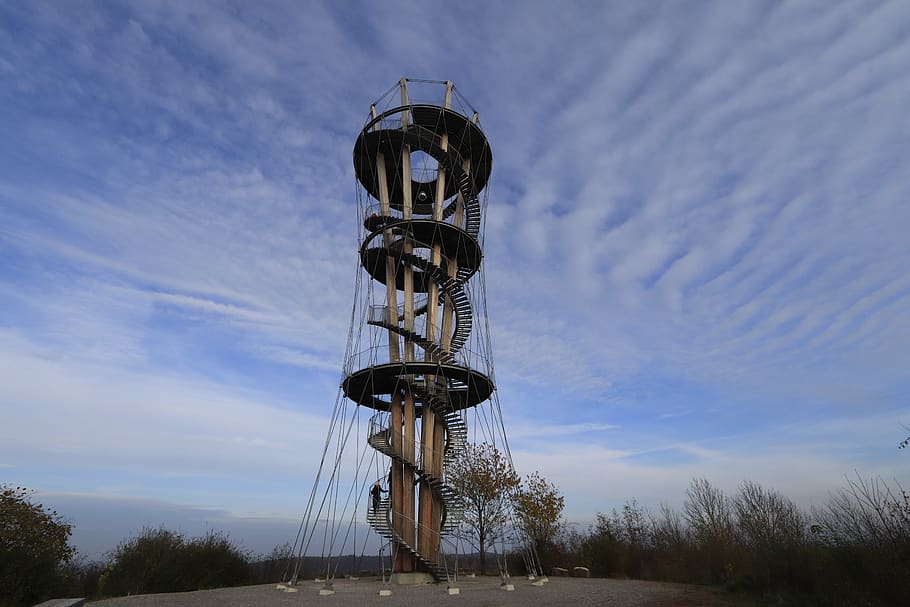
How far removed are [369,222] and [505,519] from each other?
16882 millimetres

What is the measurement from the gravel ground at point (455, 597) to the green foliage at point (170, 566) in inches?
70.9

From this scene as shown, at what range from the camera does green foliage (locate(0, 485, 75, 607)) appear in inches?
475

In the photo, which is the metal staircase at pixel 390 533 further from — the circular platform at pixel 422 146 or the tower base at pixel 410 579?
the circular platform at pixel 422 146

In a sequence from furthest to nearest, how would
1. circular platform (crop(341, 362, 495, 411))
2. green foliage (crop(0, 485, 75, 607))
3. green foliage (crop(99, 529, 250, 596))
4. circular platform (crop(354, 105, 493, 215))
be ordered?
circular platform (crop(354, 105, 493, 215)), circular platform (crop(341, 362, 495, 411)), green foliage (crop(99, 529, 250, 596)), green foliage (crop(0, 485, 75, 607))

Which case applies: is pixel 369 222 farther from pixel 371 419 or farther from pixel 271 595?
pixel 271 595

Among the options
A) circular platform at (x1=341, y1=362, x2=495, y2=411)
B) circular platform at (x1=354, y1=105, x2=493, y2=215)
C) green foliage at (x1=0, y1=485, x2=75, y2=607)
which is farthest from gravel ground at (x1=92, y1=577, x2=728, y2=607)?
circular platform at (x1=354, y1=105, x2=493, y2=215)

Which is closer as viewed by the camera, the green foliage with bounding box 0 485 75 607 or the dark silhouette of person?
the green foliage with bounding box 0 485 75 607

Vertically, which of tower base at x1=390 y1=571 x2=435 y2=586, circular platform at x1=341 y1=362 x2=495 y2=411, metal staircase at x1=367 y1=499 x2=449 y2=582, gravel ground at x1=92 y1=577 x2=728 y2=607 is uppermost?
circular platform at x1=341 y1=362 x2=495 y2=411

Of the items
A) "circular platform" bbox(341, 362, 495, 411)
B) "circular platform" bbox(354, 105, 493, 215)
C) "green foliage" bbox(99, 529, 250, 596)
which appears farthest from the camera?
"circular platform" bbox(354, 105, 493, 215)

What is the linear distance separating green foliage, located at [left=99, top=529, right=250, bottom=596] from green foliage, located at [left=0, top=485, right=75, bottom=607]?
286cm

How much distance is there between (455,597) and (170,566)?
9.83 metres

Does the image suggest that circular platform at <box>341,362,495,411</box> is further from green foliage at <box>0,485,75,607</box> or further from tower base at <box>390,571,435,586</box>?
green foliage at <box>0,485,75,607</box>

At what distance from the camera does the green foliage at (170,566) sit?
17.2 metres

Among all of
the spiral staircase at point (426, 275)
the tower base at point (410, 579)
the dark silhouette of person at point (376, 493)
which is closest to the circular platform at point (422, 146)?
the spiral staircase at point (426, 275)
